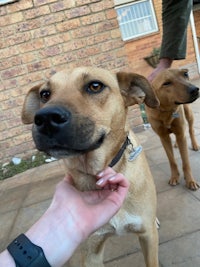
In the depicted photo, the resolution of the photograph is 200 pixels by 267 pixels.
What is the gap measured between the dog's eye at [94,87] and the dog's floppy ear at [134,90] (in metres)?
0.25

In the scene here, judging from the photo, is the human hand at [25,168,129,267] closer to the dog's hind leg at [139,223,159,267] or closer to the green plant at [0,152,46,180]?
the dog's hind leg at [139,223,159,267]

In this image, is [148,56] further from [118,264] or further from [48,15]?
[118,264]

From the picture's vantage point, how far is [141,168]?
2.18 m

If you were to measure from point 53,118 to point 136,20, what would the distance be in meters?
11.6

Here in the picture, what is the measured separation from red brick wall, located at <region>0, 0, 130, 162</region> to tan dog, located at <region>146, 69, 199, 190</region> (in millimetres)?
2234

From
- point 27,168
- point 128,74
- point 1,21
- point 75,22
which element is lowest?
point 27,168

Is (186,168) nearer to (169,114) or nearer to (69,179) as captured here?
(169,114)

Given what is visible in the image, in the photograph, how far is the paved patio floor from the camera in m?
2.32

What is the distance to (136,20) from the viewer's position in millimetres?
12148

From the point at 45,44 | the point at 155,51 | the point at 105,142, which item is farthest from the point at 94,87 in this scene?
the point at 155,51

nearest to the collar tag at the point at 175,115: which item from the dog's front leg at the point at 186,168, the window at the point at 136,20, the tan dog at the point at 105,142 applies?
the dog's front leg at the point at 186,168

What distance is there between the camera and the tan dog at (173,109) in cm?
307

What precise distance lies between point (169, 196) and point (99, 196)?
161cm

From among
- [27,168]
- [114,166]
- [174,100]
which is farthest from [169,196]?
[27,168]
